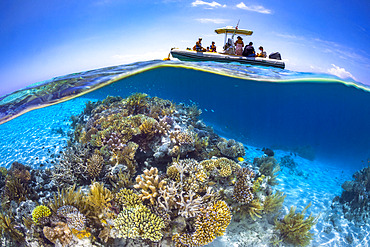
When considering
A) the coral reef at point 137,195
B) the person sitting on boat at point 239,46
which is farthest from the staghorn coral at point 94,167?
the person sitting on boat at point 239,46

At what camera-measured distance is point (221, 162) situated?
5.68 meters

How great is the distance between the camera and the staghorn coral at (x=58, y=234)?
141 inches

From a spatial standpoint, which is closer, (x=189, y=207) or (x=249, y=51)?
(x=189, y=207)

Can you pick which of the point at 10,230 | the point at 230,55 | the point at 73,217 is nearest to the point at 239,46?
the point at 230,55

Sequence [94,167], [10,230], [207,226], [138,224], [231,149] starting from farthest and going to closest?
1. [231,149]
2. [94,167]
3. [10,230]
4. [207,226]
5. [138,224]

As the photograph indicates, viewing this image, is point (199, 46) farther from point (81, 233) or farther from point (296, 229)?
Answer: point (81, 233)

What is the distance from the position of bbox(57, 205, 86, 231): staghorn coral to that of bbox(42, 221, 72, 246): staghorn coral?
16 cm

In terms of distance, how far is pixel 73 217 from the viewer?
3.66m

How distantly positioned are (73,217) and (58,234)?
1.52 ft

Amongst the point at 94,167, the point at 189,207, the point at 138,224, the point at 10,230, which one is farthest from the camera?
the point at 94,167

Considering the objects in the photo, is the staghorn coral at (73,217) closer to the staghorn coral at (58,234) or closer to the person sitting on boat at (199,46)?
the staghorn coral at (58,234)

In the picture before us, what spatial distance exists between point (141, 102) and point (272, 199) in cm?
762

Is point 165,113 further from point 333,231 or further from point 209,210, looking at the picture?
point 333,231

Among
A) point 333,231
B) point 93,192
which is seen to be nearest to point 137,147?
point 93,192
